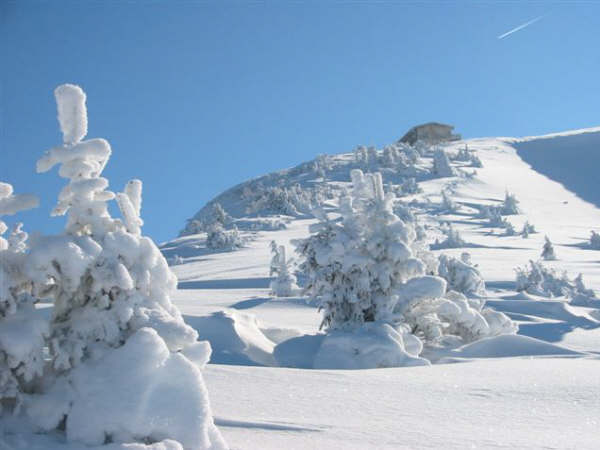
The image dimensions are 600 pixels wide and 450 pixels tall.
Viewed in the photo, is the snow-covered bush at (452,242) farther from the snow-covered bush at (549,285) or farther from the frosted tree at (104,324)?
the frosted tree at (104,324)

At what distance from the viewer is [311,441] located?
377cm

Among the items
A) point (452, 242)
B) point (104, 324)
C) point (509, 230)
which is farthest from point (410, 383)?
point (509, 230)

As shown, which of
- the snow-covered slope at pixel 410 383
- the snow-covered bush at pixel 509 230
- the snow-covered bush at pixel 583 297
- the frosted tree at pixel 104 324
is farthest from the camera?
the snow-covered bush at pixel 509 230

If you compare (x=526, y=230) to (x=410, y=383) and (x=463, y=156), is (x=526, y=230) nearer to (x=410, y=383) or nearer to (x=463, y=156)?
(x=463, y=156)

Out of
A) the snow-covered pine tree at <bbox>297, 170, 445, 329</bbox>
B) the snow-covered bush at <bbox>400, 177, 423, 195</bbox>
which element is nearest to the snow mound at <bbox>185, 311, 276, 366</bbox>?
the snow-covered pine tree at <bbox>297, 170, 445, 329</bbox>

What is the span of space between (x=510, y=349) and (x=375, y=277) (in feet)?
8.40

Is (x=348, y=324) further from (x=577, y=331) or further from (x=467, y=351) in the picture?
(x=577, y=331)

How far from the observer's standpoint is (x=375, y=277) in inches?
405

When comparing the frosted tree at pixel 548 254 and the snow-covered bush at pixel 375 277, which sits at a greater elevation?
the snow-covered bush at pixel 375 277

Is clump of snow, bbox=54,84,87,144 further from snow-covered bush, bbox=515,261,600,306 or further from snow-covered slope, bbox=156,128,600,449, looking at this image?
snow-covered bush, bbox=515,261,600,306

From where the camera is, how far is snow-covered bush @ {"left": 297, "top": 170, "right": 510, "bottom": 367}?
1005 centimetres

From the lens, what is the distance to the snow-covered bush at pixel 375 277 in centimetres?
1005

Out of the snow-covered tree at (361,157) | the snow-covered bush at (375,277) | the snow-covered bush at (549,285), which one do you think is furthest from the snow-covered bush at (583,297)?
the snow-covered tree at (361,157)

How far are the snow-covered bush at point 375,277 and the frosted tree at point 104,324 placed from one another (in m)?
6.43
